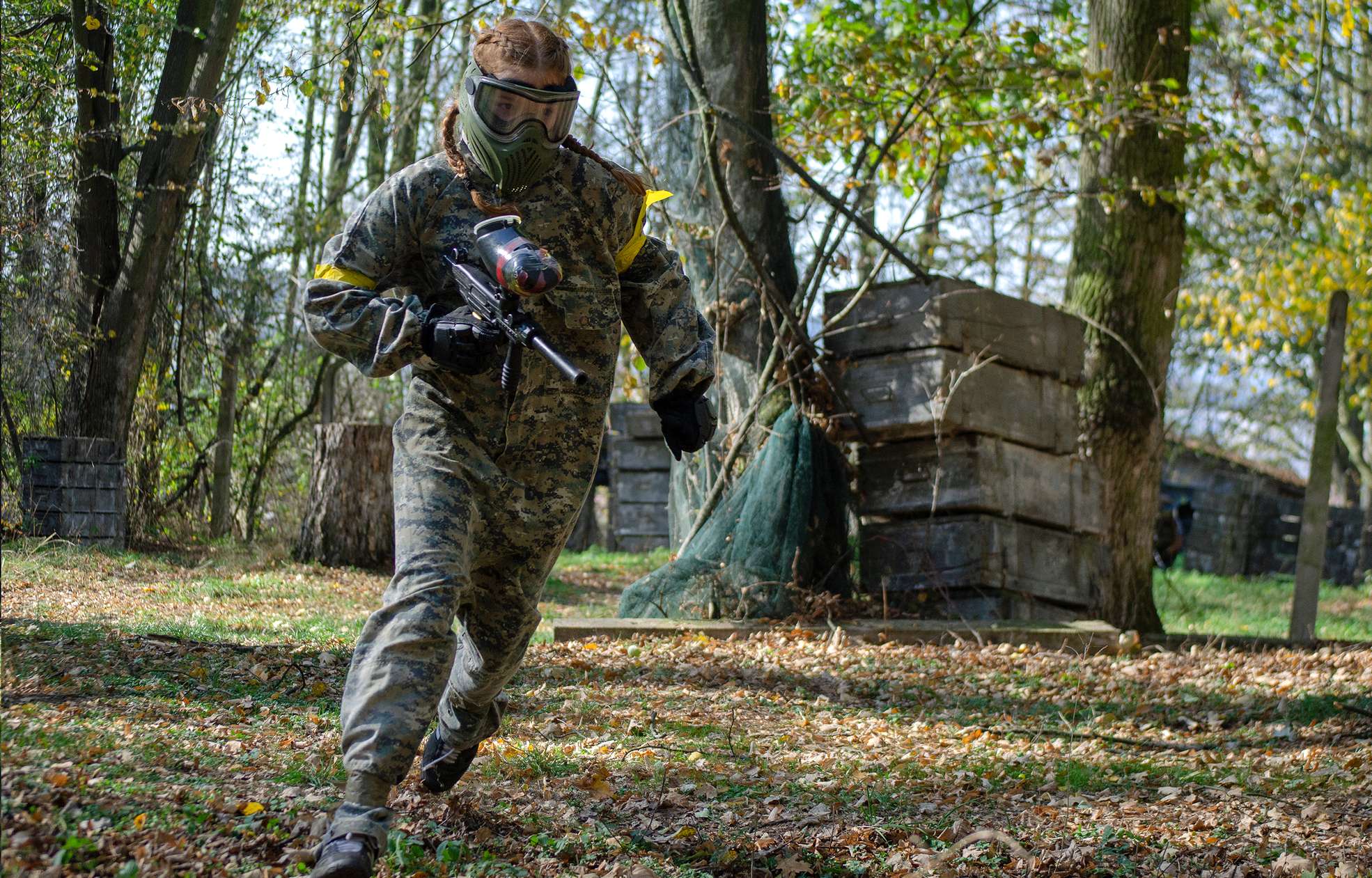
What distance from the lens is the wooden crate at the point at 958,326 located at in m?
8.41

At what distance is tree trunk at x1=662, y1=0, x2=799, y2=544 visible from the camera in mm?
8867

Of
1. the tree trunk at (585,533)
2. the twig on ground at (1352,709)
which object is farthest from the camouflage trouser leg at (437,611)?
the tree trunk at (585,533)

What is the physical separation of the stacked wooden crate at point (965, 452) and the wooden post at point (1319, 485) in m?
1.42

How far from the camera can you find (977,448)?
27.5ft

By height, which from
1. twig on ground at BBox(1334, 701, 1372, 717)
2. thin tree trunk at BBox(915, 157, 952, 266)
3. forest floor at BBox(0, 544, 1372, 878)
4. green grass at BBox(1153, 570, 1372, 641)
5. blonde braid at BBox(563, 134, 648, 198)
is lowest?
forest floor at BBox(0, 544, 1372, 878)

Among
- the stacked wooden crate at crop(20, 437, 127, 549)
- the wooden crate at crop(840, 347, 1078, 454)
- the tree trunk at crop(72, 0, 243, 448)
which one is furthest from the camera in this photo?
Result: the tree trunk at crop(72, 0, 243, 448)

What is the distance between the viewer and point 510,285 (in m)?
3.39

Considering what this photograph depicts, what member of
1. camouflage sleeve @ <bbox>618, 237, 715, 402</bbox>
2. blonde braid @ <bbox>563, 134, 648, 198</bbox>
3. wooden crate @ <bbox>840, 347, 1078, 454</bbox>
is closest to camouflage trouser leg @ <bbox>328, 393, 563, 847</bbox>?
camouflage sleeve @ <bbox>618, 237, 715, 402</bbox>

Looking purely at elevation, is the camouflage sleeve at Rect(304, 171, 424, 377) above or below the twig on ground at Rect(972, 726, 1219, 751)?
above

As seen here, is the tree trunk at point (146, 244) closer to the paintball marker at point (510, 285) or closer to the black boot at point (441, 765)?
the black boot at point (441, 765)

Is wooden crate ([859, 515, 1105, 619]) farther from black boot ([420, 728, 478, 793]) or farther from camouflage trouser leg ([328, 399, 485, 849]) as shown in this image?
camouflage trouser leg ([328, 399, 485, 849])

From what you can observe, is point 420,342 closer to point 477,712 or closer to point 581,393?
point 581,393

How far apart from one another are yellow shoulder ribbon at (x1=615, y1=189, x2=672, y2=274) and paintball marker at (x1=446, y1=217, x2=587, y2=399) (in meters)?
0.43

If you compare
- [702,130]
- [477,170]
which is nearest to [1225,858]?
[477,170]
